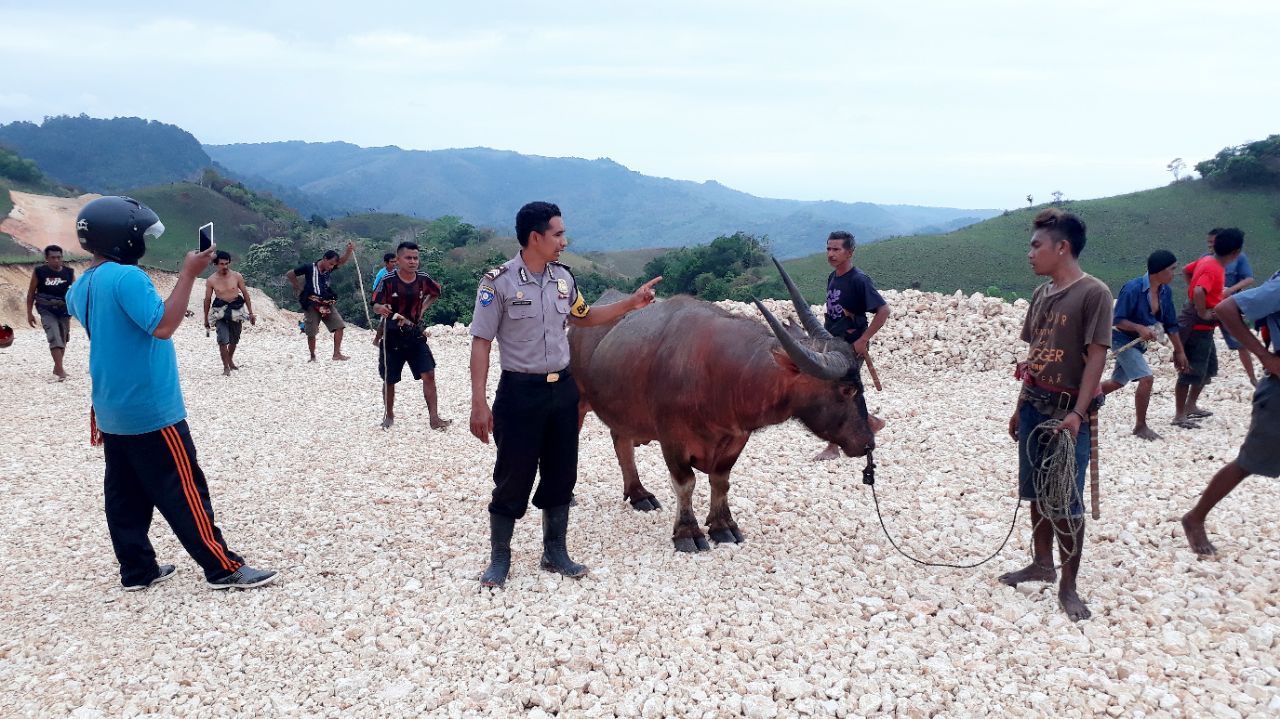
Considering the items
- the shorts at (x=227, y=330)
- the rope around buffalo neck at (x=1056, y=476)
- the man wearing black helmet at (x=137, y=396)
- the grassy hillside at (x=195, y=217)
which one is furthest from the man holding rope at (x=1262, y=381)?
the grassy hillside at (x=195, y=217)

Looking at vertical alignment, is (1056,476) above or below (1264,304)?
below

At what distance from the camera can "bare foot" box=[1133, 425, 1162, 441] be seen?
8477 mm

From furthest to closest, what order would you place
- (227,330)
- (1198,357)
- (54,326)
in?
(227,330) < (54,326) < (1198,357)

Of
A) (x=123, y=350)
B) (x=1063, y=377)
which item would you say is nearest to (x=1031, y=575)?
(x=1063, y=377)

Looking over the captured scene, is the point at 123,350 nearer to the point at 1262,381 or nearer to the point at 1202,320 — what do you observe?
the point at 1262,381

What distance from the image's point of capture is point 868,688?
389 centimetres

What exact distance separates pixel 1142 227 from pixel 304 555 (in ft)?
200

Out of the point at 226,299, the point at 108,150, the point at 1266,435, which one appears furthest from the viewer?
the point at 108,150

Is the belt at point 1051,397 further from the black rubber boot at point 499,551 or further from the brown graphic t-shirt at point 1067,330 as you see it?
the black rubber boot at point 499,551

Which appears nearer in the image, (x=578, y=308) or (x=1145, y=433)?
(x=578, y=308)

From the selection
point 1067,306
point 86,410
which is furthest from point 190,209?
point 1067,306

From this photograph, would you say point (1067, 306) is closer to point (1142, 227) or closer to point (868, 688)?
point (868, 688)

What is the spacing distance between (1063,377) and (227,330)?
14.0 metres

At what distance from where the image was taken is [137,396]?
4.68 metres
